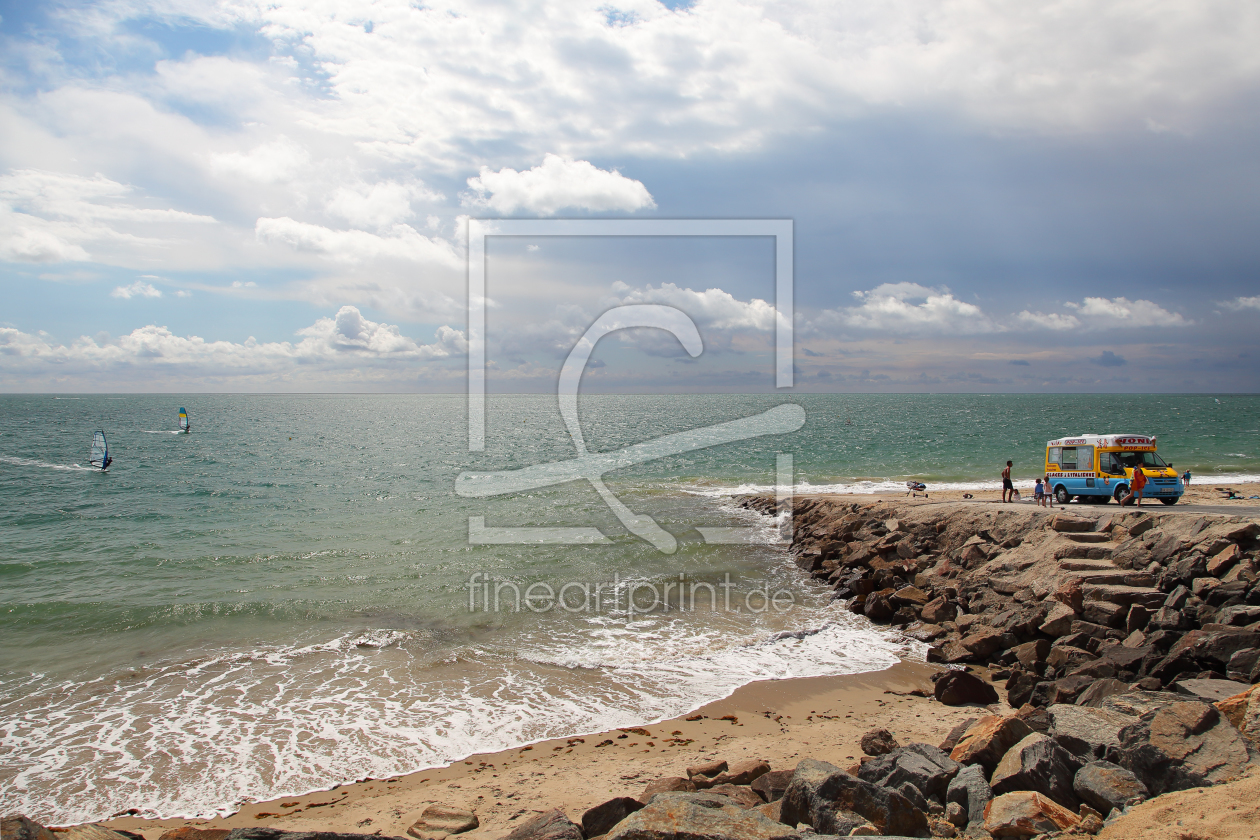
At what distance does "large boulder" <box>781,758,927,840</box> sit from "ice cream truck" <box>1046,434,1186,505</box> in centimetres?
1852

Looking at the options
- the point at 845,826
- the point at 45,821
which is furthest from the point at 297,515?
the point at 845,826

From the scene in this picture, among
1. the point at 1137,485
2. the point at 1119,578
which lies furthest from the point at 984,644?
the point at 1137,485

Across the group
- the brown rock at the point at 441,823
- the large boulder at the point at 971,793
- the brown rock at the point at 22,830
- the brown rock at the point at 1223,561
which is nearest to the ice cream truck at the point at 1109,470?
the brown rock at the point at 1223,561

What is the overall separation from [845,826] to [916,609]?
11.7 metres

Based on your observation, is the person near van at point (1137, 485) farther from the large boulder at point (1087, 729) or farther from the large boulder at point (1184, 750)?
the large boulder at point (1184, 750)

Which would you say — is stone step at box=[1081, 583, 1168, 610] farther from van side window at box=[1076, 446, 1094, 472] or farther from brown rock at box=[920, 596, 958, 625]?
van side window at box=[1076, 446, 1094, 472]

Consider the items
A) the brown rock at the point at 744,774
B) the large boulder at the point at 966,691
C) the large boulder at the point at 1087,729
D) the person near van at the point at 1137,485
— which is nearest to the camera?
the large boulder at the point at 1087,729

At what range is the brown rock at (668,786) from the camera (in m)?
7.86

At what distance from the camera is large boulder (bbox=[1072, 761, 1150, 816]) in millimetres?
6168

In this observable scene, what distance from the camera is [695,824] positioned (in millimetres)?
5742

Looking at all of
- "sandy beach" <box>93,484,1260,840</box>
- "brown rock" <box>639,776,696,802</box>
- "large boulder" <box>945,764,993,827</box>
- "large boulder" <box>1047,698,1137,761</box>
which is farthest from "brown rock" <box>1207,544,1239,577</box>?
"brown rock" <box>639,776,696,802</box>

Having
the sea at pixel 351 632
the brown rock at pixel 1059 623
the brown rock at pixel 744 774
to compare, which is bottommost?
the sea at pixel 351 632

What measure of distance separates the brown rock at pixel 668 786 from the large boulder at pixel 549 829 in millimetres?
1114

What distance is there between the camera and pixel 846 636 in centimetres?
1547
